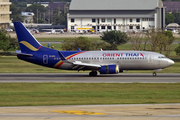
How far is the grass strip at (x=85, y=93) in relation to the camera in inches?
1224

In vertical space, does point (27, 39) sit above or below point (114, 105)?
above

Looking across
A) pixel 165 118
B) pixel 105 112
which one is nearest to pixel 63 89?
pixel 105 112

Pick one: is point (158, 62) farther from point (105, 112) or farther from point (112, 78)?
point (105, 112)

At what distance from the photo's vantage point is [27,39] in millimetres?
50875

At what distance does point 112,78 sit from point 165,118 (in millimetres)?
23321

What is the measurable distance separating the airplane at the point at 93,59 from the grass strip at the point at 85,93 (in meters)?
7.46

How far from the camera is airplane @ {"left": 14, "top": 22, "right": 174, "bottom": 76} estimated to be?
159 ft

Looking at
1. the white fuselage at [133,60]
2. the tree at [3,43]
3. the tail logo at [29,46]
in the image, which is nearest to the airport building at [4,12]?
the tree at [3,43]

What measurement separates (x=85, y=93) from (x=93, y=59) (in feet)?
46.5

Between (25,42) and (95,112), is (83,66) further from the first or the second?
(95,112)

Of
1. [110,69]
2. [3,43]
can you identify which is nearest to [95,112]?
[110,69]

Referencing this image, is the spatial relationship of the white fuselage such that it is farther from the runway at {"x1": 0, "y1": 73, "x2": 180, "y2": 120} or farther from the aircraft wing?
the runway at {"x1": 0, "y1": 73, "x2": 180, "y2": 120}

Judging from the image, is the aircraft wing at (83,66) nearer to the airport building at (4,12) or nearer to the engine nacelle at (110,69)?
the engine nacelle at (110,69)

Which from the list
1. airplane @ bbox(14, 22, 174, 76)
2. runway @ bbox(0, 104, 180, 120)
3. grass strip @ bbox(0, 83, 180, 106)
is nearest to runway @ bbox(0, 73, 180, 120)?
runway @ bbox(0, 104, 180, 120)
